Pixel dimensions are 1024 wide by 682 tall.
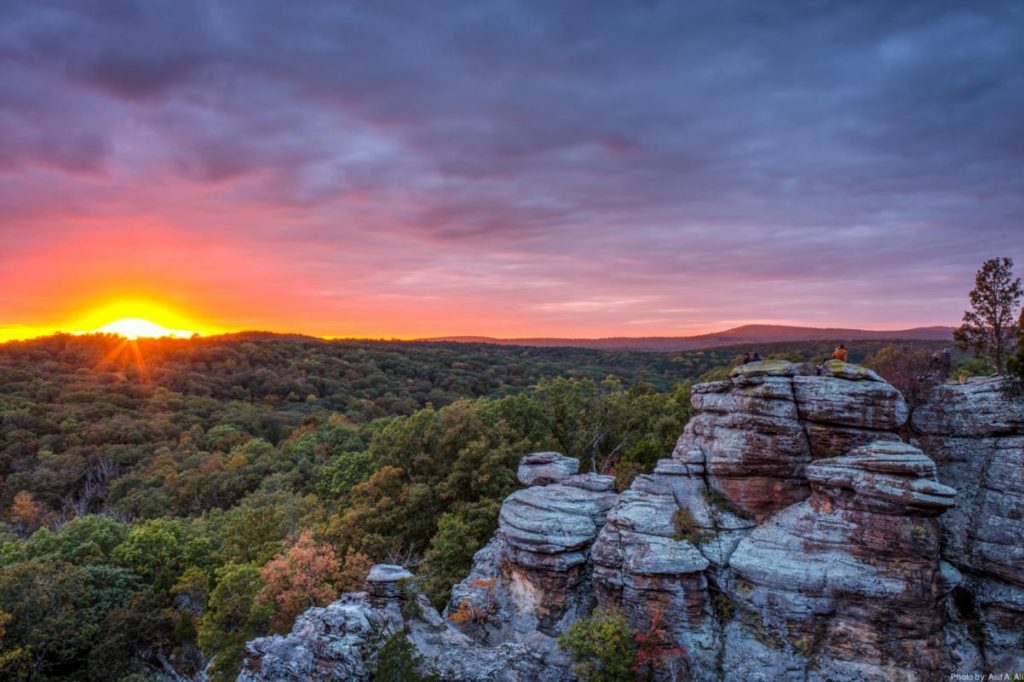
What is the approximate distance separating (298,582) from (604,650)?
14.4 m

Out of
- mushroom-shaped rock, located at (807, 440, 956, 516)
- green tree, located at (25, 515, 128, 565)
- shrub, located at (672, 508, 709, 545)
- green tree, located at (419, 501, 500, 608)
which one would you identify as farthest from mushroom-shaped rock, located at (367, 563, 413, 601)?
green tree, located at (25, 515, 128, 565)

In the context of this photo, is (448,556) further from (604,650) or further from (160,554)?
(160,554)

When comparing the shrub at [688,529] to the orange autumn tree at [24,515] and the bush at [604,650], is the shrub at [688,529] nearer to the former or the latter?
the bush at [604,650]

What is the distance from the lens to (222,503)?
54.2 metres

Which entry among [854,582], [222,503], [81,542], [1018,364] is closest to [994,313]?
[1018,364]

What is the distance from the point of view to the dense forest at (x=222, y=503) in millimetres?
25828

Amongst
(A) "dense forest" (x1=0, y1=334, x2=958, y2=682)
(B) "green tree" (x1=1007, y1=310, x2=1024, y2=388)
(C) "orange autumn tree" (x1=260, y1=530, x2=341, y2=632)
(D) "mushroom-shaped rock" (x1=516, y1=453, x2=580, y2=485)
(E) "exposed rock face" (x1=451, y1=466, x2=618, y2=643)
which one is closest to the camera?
(B) "green tree" (x1=1007, y1=310, x2=1024, y2=388)

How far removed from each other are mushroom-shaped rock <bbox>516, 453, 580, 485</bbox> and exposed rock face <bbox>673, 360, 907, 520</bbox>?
8.81 metres

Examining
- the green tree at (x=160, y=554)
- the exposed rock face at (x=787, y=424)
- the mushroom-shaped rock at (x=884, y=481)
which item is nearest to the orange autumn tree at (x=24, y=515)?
the green tree at (x=160, y=554)

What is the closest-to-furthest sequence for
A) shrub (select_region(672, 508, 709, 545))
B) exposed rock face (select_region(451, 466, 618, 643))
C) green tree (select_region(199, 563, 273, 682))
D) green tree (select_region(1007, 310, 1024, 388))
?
1. green tree (select_region(1007, 310, 1024, 388))
2. shrub (select_region(672, 508, 709, 545))
3. green tree (select_region(199, 563, 273, 682))
4. exposed rock face (select_region(451, 466, 618, 643))

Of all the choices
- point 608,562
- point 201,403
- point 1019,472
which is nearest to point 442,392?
point 201,403

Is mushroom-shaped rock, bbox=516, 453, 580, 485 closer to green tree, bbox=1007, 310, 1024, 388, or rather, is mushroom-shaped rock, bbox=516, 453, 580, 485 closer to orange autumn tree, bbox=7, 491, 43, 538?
green tree, bbox=1007, 310, 1024, 388

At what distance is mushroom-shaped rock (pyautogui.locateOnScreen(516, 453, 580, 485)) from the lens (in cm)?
2967

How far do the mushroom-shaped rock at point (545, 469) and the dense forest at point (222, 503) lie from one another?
292 centimetres
